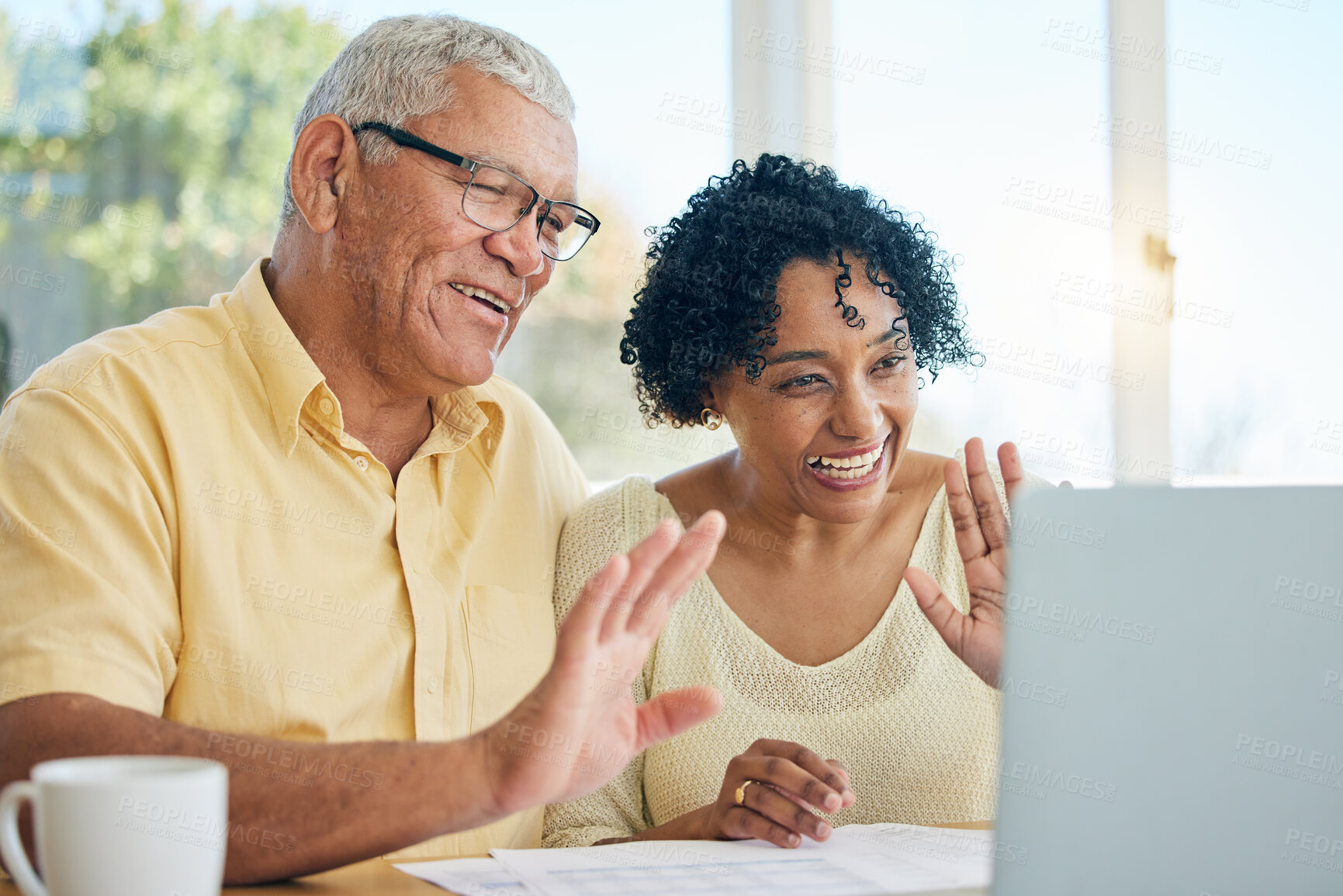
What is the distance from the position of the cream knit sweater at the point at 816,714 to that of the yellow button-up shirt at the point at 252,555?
0.14 m

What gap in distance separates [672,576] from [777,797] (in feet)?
1.37

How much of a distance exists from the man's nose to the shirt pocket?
1.51 ft

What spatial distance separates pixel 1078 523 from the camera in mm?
706

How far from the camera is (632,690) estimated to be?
1591 millimetres

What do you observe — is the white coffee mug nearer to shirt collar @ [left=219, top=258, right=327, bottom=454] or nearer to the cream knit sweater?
shirt collar @ [left=219, top=258, right=327, bottom=454]

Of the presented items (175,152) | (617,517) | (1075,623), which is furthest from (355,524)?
(175,152)

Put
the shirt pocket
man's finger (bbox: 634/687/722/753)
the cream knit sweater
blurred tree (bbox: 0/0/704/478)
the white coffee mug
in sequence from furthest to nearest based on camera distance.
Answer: blurred tree (bbox: 0/0/704/478), the cream knit sweater, the shirt pocket, man's finger (bbox: 634/687/722/753), the white coffee mug

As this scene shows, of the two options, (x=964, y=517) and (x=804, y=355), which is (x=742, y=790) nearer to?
(x=964, y=517)

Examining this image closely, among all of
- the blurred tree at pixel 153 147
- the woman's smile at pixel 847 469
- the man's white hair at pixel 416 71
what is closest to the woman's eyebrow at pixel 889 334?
the woman's smile at pixel 847 469

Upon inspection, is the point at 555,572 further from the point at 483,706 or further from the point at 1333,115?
the point at 1333,115

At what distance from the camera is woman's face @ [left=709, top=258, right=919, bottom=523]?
1627 mm

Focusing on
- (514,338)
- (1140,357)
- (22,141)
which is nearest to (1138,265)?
(1140,357)

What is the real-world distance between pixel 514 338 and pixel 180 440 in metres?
1.88

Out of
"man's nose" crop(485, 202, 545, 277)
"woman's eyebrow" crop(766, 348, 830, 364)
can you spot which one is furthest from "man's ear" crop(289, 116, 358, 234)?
"woman's eyebrow" crop(766, 348, 830, 364)
